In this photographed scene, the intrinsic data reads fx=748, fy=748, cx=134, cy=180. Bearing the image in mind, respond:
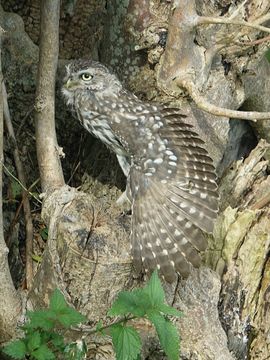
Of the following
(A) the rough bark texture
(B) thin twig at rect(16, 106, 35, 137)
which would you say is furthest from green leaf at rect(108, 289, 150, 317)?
(B) thin twig at rect(16, 106, 35, 137)

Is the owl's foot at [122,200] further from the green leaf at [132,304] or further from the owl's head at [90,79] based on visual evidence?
the green leaf at [132,304]

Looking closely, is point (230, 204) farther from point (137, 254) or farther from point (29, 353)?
point (29, 353)

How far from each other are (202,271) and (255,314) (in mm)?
455

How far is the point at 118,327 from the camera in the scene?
2699 millimetres

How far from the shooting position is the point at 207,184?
3348 mm

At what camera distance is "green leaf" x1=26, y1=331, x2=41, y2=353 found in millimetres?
2836

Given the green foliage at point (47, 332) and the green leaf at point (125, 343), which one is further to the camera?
the green foliage at point (47, 332)

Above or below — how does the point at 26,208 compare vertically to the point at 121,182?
below

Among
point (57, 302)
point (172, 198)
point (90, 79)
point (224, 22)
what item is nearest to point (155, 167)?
point (172, 198)

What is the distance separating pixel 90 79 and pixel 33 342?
1326 mm

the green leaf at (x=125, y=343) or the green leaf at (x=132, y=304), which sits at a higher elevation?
the green leaf at (x=132, y=304)

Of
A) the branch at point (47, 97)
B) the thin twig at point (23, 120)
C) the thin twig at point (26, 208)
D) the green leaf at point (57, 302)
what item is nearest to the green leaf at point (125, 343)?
the green leaf at point (57, 302)

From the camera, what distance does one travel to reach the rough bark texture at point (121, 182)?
308cm

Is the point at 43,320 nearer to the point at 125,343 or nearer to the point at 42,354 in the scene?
the point at 42,354
